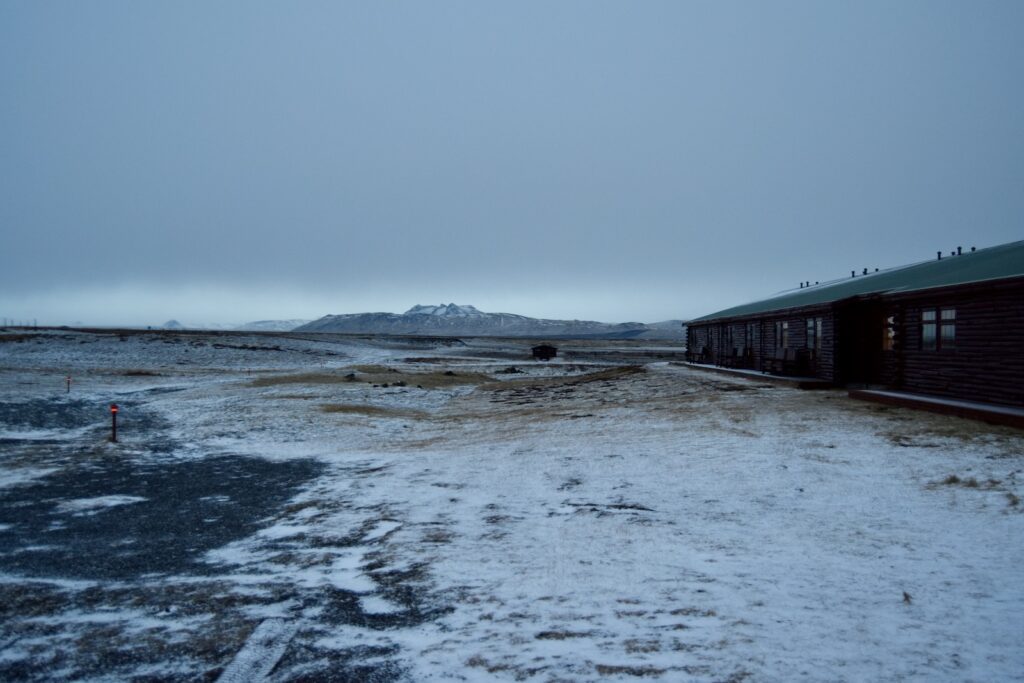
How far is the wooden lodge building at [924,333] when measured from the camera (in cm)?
1681

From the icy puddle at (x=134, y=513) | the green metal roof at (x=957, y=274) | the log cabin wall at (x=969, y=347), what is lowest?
the icy puddle at (x=134, y=513)

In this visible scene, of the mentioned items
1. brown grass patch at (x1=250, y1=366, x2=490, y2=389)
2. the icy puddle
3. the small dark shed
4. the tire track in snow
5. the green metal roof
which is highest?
the green metal roof

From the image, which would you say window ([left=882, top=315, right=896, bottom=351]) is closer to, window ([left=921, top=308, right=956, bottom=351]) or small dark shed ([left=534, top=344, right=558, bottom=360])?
window ([left=921, top=308, right=956, bottom=351])

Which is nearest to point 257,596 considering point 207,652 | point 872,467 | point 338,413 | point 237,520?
point 207,652

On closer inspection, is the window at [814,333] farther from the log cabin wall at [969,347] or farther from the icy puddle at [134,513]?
the icy puddle at [134,513]

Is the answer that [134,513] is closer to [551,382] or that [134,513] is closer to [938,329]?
[938,329]

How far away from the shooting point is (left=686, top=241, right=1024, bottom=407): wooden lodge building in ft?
55.2

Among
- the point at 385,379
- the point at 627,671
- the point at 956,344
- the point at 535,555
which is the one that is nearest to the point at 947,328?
the point at 956,344

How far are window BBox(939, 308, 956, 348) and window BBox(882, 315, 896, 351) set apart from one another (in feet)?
8.23

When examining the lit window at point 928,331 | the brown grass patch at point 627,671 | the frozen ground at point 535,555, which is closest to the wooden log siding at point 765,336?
the lit window at point 928,331

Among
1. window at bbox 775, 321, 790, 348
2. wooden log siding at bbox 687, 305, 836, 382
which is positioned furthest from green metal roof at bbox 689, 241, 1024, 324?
window at bbox 775, 321, 790, 348

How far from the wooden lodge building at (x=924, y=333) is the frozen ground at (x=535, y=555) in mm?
3236

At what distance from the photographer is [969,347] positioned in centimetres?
1811

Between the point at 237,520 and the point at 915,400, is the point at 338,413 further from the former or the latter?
the point at 915,400
